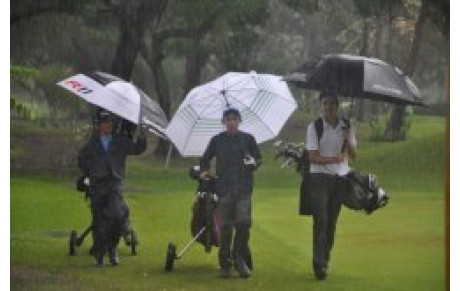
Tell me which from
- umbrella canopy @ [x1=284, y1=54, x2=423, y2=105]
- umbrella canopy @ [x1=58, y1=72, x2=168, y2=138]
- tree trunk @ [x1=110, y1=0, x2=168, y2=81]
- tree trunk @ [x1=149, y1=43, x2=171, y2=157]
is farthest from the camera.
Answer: tree trunk @ [x1=110, y1=0, x2=168, y2=81]

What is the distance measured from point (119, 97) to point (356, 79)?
1616 mm

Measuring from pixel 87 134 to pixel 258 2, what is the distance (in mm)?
1516

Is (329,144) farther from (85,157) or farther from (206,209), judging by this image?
(85,157)

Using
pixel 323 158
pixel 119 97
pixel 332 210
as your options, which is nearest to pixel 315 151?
pixel 323 158

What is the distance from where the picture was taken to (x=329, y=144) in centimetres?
827

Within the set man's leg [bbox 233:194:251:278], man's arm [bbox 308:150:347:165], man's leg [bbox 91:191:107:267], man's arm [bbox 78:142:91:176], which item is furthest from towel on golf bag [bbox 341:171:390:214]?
man's arm [bbox 78:142:91:176]

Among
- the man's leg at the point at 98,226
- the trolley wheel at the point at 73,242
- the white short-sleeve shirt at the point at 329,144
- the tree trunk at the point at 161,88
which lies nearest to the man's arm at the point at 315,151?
the white short-sleeve shirt at the point at 329,144

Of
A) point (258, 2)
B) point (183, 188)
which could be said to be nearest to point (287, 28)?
point (258, 2)

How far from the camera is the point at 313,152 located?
27.1 feet

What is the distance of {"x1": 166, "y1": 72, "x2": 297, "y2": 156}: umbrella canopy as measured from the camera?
323 inches

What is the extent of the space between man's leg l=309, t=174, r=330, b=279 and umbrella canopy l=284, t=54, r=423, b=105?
63 cm

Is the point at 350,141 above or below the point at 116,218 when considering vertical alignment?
above

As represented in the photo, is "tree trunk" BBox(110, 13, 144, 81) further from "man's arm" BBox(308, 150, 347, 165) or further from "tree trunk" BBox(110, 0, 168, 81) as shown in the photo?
"man's arm" BBox(308, 150, 347, 165)

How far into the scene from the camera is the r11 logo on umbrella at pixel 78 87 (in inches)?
320
